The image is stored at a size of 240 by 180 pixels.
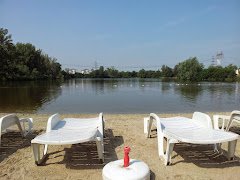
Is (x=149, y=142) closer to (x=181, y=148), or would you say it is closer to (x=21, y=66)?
(x=181, y=148)

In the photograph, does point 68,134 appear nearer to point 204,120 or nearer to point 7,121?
point 7,121

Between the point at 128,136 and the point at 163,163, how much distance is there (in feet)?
7.25

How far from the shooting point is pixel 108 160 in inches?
207

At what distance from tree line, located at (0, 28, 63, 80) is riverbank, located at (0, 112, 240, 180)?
53.9 meters

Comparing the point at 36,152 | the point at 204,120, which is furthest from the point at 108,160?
the point at 204,120

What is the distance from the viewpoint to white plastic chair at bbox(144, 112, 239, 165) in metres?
4.60

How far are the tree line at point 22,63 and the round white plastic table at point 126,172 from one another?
56336 mm

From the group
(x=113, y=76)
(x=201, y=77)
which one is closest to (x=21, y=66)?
(x=201, y=77)

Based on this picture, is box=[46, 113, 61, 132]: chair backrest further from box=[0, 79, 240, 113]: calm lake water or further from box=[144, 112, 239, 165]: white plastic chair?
box=[0, 79, 240, 113]: calm lake water

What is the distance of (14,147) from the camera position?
6.18m

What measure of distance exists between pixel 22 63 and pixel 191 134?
79.5 m

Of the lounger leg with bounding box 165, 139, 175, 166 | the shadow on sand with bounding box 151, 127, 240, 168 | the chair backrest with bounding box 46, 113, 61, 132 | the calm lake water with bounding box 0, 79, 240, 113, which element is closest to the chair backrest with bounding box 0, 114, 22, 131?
the chair backrest with bounding box 46, 113, 61, 132

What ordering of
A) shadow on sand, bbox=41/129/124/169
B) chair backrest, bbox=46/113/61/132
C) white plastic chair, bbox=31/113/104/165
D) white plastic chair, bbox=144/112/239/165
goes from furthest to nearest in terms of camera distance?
chair backrest, bbox=46/113/61/132, shadow on sand, bbox=41/129/124/169, white plastic chair, bbox=144/112/239/165, white plastic chair, bbox=31/113/104/165

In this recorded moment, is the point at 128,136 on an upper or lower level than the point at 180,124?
lower
